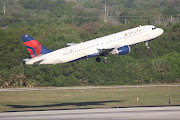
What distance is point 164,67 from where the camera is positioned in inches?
4149

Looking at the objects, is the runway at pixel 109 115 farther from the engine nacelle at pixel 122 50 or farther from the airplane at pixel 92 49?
the airplane at pixel 92 49

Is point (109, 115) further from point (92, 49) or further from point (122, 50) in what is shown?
point (92, 49)

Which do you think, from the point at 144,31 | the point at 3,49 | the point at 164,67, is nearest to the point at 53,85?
the point at 3,49

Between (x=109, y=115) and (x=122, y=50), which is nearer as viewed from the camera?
(x=109, y=115)

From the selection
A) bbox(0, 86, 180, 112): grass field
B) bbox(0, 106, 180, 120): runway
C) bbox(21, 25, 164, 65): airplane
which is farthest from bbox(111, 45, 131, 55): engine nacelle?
bbox(0, 106, 180, 120): runway

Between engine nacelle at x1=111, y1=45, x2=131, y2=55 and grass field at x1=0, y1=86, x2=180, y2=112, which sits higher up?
engine nacelle at x1=111, y1=45, x2=131, y2=55

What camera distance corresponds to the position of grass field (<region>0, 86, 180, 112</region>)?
219 ft

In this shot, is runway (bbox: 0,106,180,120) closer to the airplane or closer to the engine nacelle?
the engine nacelle

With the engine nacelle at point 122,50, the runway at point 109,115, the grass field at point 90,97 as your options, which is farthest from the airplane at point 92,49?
the runway at point 109,115

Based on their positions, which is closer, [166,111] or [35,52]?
[166,111]

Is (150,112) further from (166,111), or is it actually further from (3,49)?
(3,49)

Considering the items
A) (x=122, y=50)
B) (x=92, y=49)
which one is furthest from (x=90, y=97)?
(x=122, y=50)

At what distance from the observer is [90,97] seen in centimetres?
7762

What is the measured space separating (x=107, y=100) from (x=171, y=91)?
18357 millimetres
